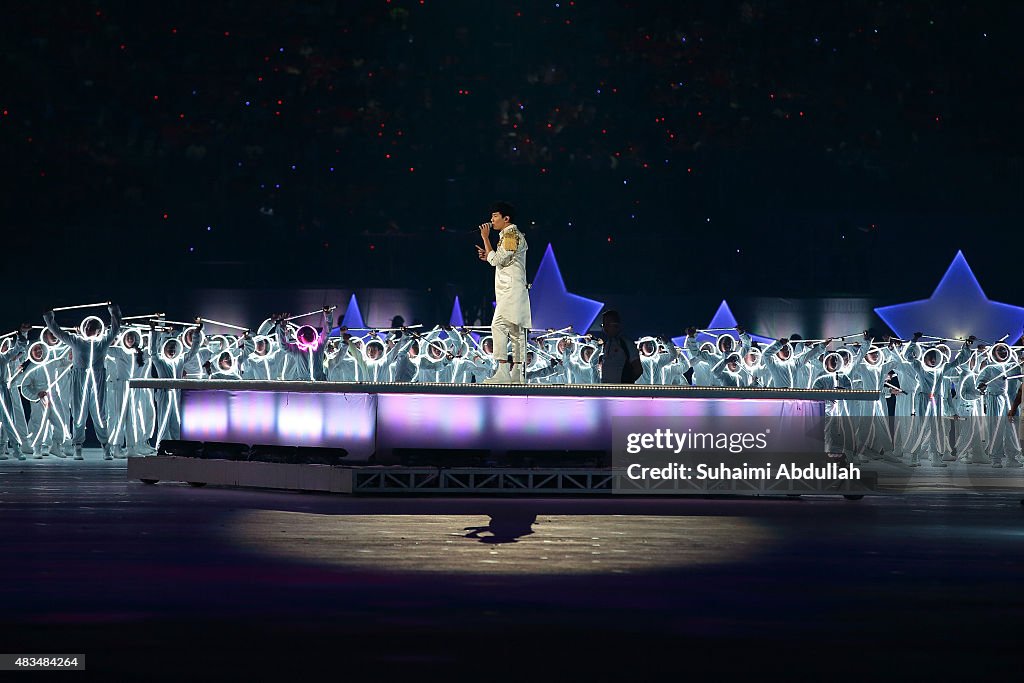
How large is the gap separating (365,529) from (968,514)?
4546mm

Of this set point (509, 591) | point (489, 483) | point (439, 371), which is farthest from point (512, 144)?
point (509, 591)

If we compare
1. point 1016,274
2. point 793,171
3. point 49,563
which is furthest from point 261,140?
point 49,563

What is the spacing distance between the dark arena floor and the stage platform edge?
1.23 m

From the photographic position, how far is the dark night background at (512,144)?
2400 centimetres

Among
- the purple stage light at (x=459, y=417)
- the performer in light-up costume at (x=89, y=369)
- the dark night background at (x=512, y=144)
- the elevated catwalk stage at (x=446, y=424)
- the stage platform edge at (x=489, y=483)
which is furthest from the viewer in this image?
the dark night background at (x=512, y=144)

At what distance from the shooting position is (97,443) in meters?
20.1

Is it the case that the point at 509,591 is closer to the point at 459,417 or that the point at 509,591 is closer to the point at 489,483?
the point at 489,483

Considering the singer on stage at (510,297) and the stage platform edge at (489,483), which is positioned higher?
the singer on stage at (510,297)

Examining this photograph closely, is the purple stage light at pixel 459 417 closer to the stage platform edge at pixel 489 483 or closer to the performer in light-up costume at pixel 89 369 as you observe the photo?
the stage platform edge at pixel 489 483

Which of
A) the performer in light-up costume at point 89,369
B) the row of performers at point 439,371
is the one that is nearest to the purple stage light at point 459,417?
the row of performers at point 439,371

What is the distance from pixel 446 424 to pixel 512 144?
43.2 ft

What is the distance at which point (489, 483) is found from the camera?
12.0 m

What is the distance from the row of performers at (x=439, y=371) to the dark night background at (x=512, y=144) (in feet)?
13.3

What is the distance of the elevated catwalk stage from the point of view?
12.0 meters
